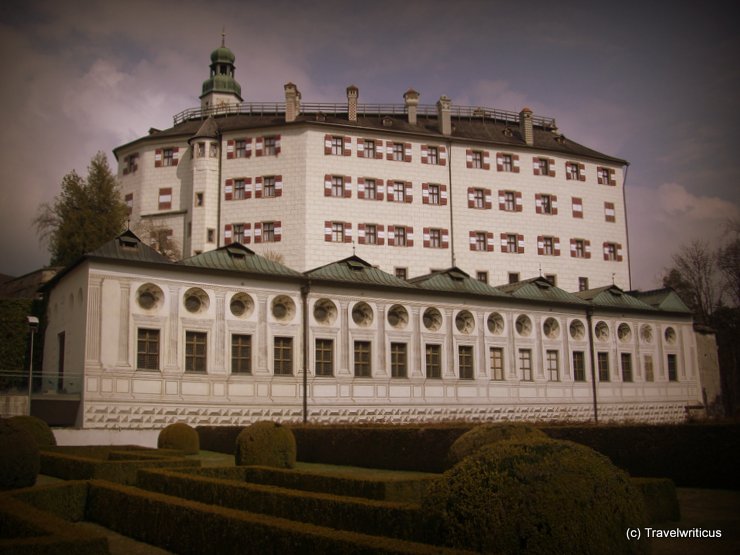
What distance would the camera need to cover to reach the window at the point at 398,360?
36250mm

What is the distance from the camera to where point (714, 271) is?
46969mm

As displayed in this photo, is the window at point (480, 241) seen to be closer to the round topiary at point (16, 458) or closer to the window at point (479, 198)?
the window at point (479, 198)

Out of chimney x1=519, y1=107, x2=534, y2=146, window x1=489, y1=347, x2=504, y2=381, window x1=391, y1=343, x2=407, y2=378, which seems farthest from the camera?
chimney x1=519, y1=107, x2=534, y2=146

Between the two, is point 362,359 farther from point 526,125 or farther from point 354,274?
point 526,125

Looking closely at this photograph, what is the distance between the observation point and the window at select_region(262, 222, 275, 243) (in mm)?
50375

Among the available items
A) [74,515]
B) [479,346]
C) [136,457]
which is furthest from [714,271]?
[74,515]

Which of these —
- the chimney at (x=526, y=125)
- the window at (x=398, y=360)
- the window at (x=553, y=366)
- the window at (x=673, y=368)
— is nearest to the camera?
the window at (x=398, y=360)

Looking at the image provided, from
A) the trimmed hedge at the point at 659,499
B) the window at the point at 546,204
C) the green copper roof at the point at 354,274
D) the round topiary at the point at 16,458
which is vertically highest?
the window at the point at 546,204

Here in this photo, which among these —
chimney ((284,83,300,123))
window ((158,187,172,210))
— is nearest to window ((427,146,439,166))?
chimney ((284,83,300,123))

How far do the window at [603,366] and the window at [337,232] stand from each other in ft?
58.2

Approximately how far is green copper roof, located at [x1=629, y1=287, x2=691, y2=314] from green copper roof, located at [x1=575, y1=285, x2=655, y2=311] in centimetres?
107

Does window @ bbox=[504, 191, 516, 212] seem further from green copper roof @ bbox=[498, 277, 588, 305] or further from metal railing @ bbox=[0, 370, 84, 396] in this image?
metal railing @ bbox=[0, 370, 84, 396]

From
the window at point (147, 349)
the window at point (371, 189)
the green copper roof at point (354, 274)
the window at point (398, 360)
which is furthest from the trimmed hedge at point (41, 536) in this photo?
the window at point (371, 189)

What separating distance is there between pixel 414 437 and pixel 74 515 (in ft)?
33.7
